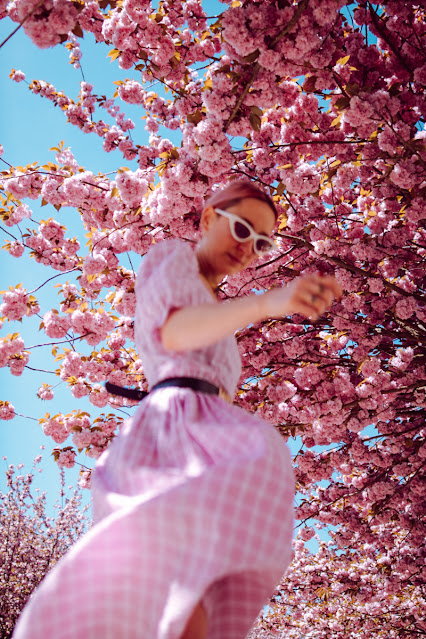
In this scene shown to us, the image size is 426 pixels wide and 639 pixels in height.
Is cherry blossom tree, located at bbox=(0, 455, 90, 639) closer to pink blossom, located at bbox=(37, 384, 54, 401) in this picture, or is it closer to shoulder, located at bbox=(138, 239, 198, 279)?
pink blossom, located at bbox=(37, 384, 54, 401)

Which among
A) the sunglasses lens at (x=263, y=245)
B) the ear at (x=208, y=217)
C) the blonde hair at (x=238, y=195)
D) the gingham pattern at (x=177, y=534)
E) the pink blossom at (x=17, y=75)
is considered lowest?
the gingham pattern at (x=177, y=534)

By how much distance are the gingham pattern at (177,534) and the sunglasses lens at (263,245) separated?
0.44m

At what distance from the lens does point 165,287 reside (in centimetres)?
118

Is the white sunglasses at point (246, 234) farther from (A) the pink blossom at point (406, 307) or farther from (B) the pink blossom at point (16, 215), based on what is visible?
(B) the pink blossom at point (16, 215)

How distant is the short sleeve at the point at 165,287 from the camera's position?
1165 millimetres


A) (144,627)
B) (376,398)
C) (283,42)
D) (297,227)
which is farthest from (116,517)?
(376,398)

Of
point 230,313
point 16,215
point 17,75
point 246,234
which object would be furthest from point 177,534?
point 17,75

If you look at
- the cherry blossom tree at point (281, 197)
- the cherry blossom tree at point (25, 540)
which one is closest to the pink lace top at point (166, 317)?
the cherry blossom tree at point (281, 197)

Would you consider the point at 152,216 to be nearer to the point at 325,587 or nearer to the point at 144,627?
the point at 144,627

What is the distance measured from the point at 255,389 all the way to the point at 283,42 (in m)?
3.72

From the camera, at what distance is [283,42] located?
2938 mm

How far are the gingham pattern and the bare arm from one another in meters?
0.14

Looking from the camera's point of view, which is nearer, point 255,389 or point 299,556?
point 255,389

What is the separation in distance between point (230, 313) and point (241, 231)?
33cm
